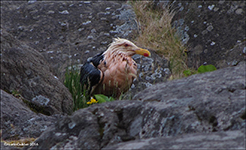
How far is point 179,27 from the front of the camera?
5777 mm

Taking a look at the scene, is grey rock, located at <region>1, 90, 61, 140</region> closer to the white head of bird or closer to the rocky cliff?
the rocky cliff

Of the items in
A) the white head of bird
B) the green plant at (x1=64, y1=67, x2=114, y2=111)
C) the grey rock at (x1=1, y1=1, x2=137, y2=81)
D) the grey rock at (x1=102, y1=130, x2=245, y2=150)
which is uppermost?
the grey rock at (x1=1, y1=1, x2=137, y2=81)

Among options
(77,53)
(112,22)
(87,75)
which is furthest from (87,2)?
(87,75)

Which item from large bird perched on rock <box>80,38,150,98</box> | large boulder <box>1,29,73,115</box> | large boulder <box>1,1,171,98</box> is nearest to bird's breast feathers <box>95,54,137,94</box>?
large bird perched on rock <box>80,38,150,98</box>

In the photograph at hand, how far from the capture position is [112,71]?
4.41m

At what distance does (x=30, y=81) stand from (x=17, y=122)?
0.81m

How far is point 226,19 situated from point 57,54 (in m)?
3.33

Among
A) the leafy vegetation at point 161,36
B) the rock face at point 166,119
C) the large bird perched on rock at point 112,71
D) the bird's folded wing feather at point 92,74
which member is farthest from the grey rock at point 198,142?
the leafy vegetation at point 161,36

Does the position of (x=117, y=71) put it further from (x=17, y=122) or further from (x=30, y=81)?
(x=17, y=122)

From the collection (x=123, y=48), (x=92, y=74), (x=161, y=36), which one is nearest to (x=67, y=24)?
(x=161, y=36)

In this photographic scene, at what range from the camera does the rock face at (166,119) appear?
1.61 metres

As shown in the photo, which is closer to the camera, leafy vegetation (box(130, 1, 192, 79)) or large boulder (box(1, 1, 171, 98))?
leafy vegetation (box(130, 1, 192, 79))

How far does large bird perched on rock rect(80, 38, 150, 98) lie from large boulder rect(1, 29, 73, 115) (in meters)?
0.83

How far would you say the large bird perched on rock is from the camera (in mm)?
4367
